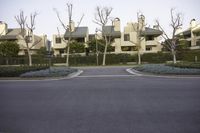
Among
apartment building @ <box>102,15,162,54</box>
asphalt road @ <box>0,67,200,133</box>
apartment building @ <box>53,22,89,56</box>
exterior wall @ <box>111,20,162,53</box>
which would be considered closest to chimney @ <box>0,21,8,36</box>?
apartment building @ <box>53,22,89,56</box>

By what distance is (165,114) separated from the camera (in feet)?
27.2

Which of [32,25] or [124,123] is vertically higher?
[32,25]

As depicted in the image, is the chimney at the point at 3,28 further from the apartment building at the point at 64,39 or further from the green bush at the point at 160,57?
the green bush at the point at 160,57

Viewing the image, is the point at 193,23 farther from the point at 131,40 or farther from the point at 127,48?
the point at 127,48

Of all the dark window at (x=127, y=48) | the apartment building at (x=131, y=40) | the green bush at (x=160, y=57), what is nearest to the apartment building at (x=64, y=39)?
the apartment building at (x=131, y=40)

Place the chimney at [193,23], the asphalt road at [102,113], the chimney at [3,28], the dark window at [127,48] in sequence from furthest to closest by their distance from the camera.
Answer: the chimney at [193,23], the chimney at [3,28], the dark window at [127,48], the asphalt road at [102,113]

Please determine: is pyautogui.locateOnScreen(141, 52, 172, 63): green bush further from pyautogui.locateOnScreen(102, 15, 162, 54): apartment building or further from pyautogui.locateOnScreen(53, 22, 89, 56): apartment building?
pyautogui.locateOnScreen(53, 22, 89, 56): apartment building

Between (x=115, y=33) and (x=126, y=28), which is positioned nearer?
(x=115, y=33)

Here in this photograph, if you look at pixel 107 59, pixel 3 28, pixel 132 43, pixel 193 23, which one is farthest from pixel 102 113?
pixel 193 23

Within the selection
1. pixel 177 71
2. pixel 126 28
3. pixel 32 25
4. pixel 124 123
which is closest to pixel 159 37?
pixel 126 28

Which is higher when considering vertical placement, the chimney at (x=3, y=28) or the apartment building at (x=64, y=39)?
the chimney at (x=3, y=28)

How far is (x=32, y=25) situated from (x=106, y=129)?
46.0m

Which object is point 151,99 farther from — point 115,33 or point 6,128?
point 115,33

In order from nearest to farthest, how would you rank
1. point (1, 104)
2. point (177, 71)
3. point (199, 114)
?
1. point (199, 114)
2. point (1, 104)
3. point (177, 71)
